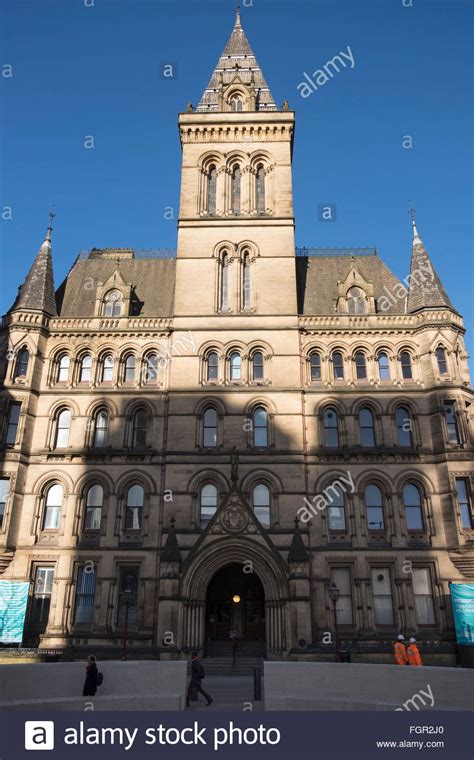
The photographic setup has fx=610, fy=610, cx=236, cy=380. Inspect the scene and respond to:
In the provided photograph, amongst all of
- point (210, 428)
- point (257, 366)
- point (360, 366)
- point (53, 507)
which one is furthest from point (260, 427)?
point (53, 507)

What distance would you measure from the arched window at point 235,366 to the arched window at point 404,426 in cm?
822

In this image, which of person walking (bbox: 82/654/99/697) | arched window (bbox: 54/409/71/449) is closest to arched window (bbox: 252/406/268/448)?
arched window (bbox: 54/409/71/449)

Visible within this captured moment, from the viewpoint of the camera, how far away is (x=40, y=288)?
33.2 metres

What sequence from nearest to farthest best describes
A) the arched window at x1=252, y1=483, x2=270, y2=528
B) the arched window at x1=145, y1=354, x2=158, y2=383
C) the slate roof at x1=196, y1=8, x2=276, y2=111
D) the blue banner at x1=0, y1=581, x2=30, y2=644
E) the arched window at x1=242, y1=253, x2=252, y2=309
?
the blue banner at x1=0, y1=581, x2=30, y2=644, the arched window at x1=252, y1=483, x2=270, y2=528, the arched window at x1=145, y1=354, x2=158, y2=383, the arched window at x1=242, y1=253, x2=252, y2=309, the slate roof at x1=196, y1=8, x2=276, y2=111

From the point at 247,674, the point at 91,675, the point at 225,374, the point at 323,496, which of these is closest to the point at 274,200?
the point at 225,374

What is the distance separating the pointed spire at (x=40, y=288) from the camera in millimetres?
32500

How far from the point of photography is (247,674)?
24688mm

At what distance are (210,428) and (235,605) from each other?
Answer: 28.0 ft

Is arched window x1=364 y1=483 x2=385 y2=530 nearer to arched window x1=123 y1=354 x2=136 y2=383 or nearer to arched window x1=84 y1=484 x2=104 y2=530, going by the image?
arched window x1=84 y1=484 x2=104 y2=530

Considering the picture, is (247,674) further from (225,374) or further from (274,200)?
(274,200)

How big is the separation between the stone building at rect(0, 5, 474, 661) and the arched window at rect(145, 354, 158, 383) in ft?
0.37

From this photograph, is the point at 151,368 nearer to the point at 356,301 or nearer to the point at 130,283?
the point at 130,283

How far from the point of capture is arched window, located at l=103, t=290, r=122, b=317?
33.6 meters

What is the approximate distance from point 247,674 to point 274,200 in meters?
24.7
